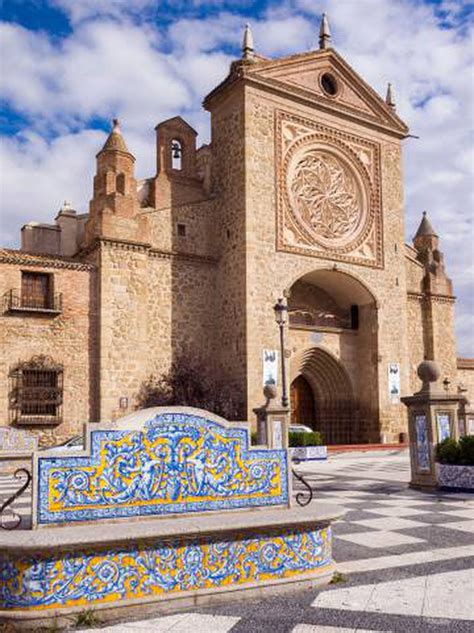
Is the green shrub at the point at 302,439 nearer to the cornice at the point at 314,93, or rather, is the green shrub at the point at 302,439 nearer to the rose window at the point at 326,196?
the rose window at the point at 326,196

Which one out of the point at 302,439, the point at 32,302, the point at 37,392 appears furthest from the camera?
the point at 32,302

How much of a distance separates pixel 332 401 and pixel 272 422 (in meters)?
11.3

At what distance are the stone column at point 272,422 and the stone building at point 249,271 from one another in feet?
18.3

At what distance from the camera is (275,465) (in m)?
5.29

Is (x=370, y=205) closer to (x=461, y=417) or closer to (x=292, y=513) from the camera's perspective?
(x=461, y=417)

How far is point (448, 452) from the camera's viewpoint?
35.2ft

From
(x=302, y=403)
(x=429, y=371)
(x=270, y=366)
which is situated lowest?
(x=302, y=403)

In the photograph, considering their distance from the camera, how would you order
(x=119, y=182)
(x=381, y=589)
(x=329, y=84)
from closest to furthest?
1. (x=381, y=589)
2. (x=119, y=182)
3. (x=329, y=84)

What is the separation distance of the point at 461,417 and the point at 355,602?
10885mm

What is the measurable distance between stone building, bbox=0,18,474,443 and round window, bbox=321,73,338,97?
0.16 feet

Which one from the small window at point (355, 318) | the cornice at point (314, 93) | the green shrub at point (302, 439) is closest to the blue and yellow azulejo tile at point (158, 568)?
the green shrub at point (302, 439)

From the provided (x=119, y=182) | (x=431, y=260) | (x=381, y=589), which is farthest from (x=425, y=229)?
(x=381, y=589)

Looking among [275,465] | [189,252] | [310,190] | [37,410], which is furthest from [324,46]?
[275,465]

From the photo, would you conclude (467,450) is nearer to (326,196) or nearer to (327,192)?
(326,196)
